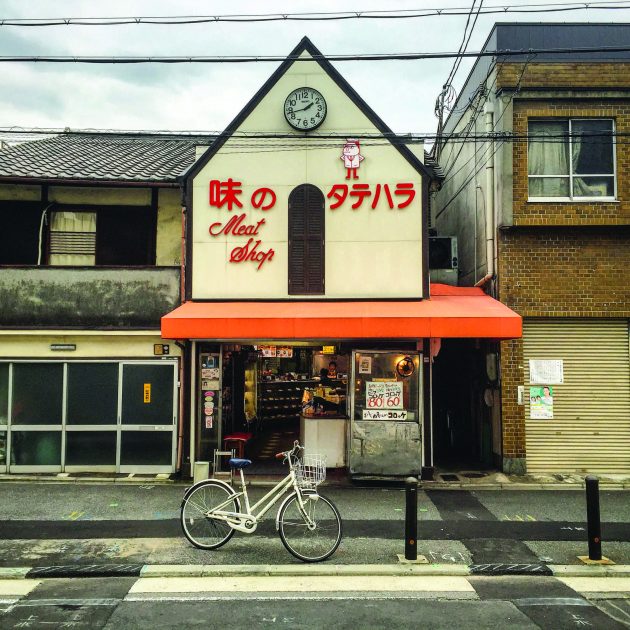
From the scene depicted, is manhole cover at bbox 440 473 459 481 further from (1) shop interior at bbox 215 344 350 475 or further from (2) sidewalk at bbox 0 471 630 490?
(1) shop interior at bbox 215 344 350 475

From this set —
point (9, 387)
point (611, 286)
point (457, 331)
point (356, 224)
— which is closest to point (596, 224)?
Answer: point (611, 286)

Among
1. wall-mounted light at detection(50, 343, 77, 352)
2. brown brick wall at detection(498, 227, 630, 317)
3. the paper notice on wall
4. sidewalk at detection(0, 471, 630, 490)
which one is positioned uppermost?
brown brick wall at detection(498, 227, 630, 317)

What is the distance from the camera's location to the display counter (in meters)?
13.6

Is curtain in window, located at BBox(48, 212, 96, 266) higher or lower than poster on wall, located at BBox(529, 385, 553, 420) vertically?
higher

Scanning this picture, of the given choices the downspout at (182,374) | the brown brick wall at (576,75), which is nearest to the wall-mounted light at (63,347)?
the downspout at (182,374)

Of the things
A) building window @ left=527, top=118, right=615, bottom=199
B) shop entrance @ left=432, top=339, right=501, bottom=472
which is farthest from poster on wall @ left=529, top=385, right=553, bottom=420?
building window @ left=527, top=118, right=615, bottom=199

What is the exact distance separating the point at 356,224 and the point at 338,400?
14.0 feet

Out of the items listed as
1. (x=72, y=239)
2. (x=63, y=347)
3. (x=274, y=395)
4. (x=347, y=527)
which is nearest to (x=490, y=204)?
(x=347, y=527)

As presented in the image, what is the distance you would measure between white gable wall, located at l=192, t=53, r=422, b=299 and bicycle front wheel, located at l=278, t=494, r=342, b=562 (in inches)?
229

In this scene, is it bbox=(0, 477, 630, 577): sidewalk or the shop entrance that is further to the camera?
the shop entrance

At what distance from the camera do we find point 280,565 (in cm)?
764

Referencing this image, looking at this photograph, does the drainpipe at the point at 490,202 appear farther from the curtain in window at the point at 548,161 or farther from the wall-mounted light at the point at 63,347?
the wall-mounted light at the point at 63,347

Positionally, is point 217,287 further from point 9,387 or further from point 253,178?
point 9,387

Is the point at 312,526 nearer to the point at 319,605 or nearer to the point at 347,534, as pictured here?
the point at 347,534
